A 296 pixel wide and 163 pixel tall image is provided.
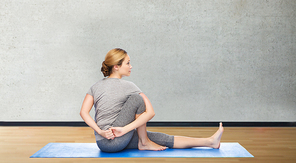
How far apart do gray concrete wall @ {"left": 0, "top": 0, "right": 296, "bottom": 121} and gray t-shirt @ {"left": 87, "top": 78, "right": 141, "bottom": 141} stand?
1672mm

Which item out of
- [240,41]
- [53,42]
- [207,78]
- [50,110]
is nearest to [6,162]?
[50,110]

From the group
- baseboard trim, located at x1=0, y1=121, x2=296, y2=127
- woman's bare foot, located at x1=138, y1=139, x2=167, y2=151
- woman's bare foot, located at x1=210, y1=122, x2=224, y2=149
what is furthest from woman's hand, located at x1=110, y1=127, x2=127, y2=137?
baseboard trim, located at x1=0, y1=121, x2=296, y2=127

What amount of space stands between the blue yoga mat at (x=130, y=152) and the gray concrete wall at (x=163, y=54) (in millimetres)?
1467

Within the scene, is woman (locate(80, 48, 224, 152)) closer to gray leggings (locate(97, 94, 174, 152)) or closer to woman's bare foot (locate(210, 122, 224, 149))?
gray leggings (locate(97, 94, 174, 152))

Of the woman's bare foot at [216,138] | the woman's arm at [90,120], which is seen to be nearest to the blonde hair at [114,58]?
the woman's arm at [90,120]

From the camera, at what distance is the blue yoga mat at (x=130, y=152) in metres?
2.18

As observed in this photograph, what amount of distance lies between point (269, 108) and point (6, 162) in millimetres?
3300

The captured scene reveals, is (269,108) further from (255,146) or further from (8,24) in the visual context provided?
(8,24)

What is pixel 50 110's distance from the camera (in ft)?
12.8

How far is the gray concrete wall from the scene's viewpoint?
3.86 metres

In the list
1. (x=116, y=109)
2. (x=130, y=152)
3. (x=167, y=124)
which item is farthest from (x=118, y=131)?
(x=167, y=124)

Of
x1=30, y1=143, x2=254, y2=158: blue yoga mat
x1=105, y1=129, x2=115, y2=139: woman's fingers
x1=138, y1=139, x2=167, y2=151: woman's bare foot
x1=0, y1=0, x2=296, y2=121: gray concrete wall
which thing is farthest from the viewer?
x1=0, y1=0, x2=296, y2=121: gray concrete wall

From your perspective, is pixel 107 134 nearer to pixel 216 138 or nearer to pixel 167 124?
pixel 216 138

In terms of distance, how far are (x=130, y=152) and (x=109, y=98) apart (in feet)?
1.57
